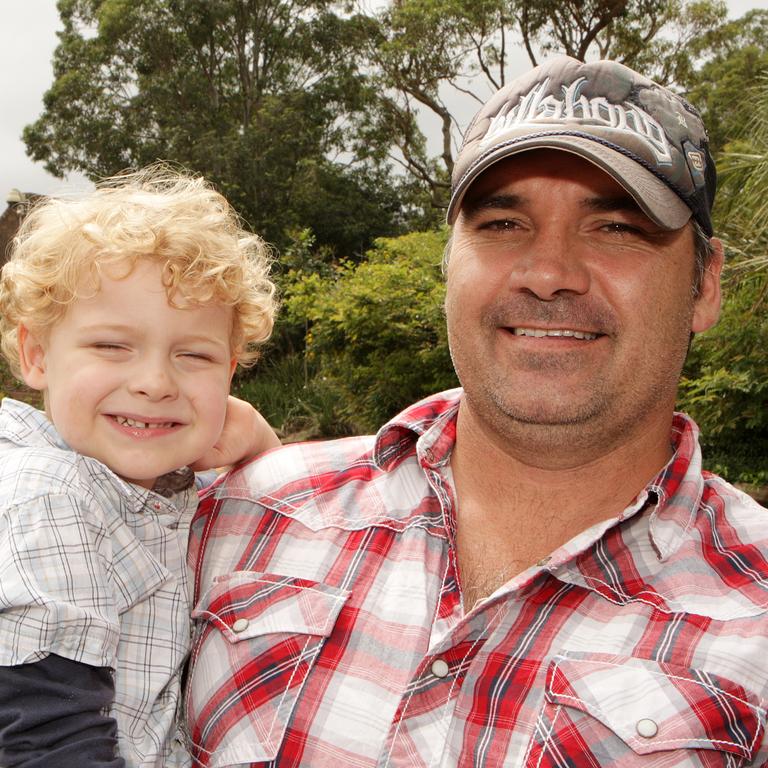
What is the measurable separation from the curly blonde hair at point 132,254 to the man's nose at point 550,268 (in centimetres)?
64

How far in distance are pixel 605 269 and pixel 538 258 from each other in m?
0.15

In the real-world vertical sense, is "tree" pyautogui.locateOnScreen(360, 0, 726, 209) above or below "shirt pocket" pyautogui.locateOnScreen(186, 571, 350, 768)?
above

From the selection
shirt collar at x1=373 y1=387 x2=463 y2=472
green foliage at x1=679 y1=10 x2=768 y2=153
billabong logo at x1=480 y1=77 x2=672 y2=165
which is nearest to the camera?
billabong logo at x1=480 y1=77 x2=672 y2=165

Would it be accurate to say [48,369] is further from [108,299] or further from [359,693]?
[359,693]

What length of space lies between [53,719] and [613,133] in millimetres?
1559

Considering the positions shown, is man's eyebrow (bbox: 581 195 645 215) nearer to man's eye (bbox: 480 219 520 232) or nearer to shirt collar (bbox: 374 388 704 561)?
man's eye (bbox: 480 219 520 232)

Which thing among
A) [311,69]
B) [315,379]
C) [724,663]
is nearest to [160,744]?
[724,663]

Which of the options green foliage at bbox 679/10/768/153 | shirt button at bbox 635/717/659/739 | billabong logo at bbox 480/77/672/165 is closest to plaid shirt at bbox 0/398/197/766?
shirt button at bbox 635/717/659/739

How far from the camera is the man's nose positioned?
192 centimetres

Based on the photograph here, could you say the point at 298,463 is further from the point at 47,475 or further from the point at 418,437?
the point at 47,475

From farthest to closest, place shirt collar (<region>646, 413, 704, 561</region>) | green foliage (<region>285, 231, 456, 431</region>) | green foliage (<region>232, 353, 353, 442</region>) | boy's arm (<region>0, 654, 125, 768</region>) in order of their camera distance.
A: green foliage (<region>232, 353, 353, 442</region>), green foliage (<region>285, 231, 456, 431</region>), shirt collar (<region>646, 413, 704, 561</region>), boy's arm (<region>0, 654, 125, 768</region>)

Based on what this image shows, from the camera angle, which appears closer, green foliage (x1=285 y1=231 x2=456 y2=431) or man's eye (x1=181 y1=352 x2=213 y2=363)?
man's eye (x1=181 y1=352 x2=213 y2=363)

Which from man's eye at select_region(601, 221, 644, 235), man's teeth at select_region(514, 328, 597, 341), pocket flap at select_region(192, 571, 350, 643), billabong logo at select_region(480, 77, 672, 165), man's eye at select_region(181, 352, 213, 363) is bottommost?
pocket flap at select_region(192, 571, 350, 643)

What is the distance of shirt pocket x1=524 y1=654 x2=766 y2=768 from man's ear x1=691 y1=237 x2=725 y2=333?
91 cm
